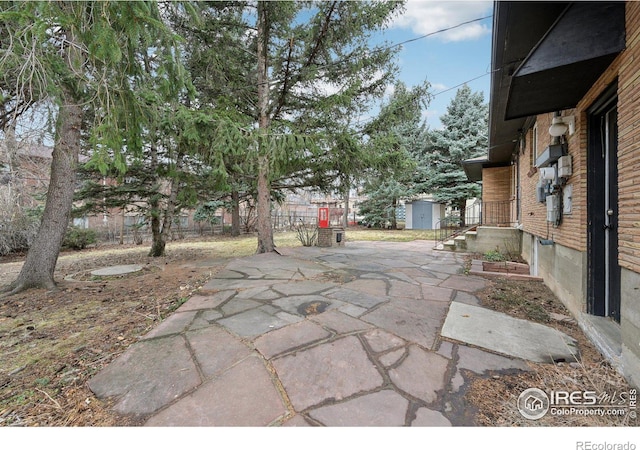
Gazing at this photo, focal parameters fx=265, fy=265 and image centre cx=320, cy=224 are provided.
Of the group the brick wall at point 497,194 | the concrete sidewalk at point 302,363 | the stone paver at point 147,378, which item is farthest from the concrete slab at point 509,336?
the brick wall at point 497,194

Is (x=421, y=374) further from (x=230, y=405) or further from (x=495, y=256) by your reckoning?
(x=495, y=256)

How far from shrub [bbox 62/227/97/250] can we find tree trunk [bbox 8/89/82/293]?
7.56 m

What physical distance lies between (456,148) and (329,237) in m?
10.9

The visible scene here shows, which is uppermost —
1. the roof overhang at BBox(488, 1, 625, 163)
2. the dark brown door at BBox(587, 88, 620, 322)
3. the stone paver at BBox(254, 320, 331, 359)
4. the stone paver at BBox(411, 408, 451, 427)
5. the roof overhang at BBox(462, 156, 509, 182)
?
the roof overhang at BBox(462, 156, 509, 182)

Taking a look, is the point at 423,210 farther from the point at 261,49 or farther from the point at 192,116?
the point at 192,116

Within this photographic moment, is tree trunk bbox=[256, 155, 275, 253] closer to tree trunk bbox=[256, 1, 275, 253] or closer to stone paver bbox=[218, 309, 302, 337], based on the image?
tree trunk bbox=[256, 1, 275, 253]

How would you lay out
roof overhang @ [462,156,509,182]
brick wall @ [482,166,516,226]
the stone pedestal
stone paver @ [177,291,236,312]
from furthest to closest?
brick wall @ [482,166,516,226] → roof overhang @ [462,156,509,182] → the stone pedestal → stone paver @ [177,291,236,312]

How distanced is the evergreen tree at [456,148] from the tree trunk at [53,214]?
16350mm

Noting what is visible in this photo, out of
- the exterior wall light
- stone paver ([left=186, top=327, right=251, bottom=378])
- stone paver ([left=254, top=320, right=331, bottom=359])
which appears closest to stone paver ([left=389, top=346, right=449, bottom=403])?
stone paver ([left=254, top=320, right=331, bottom=359])

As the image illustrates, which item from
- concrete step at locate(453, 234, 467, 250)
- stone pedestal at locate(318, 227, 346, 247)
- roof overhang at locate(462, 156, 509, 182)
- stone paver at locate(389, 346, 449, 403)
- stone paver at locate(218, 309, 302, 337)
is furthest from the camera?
roof overhang at locate(462, 156, 509, 182)

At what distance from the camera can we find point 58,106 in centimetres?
300

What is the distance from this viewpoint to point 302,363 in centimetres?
199

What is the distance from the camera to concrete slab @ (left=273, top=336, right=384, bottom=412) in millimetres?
1665
